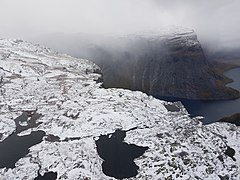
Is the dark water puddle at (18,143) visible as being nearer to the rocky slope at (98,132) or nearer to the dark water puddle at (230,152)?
the rocky slope at (98,132)

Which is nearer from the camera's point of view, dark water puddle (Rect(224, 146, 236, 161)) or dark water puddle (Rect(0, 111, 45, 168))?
dark water puddle (Rect(0, 111, 45, 168))

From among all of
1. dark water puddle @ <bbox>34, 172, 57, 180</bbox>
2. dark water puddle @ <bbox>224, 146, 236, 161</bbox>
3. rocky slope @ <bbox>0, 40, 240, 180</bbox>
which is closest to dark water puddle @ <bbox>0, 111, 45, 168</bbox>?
rocky slope @ <bbox>0, 40, 240, 180</bbox>

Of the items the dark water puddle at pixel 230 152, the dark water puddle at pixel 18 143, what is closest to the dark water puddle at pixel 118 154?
the dark water puddle at pixel 18 143

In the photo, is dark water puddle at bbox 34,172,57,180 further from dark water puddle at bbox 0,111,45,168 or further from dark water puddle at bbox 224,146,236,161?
dark water puddle at bbox 224,146,236,161

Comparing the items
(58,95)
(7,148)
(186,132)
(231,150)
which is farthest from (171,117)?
(7,148)

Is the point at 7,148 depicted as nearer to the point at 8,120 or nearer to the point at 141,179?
the point at 8,120
